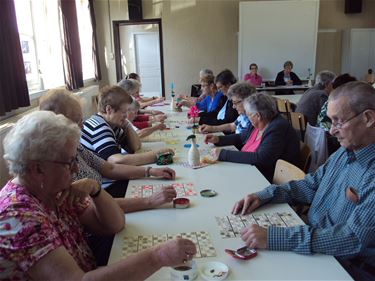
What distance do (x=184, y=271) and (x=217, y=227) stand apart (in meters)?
0.37

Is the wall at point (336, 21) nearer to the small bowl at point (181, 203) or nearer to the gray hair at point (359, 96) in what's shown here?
the gray hair at point (359, 96)

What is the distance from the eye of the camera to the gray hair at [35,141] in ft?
3.63

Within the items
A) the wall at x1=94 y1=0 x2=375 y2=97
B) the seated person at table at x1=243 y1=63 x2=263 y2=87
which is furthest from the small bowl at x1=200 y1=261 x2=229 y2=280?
the wall at x1=94 y1=0 x2=375 y2=97

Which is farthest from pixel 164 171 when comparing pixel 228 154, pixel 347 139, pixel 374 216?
pixel 374 216

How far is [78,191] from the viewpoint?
138 cm

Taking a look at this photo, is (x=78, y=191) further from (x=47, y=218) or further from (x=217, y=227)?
(x=217, y=227)

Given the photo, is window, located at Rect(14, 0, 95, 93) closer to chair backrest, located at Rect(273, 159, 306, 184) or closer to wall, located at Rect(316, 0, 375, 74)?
chair backrest, located at Rect(273, 159, 306, 184)

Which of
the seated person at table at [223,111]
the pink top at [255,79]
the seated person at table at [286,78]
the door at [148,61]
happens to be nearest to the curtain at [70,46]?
the seated person at table at [223,111]

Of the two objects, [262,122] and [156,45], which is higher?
[156,45]

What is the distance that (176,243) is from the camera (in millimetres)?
1163

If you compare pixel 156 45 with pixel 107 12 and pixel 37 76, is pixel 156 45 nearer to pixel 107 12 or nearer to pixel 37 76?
pixel 107 12

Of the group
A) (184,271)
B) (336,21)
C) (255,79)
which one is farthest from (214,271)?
(336,21)

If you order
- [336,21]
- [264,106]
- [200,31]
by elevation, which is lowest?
[264,106]

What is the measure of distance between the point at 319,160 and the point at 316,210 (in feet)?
5.65
